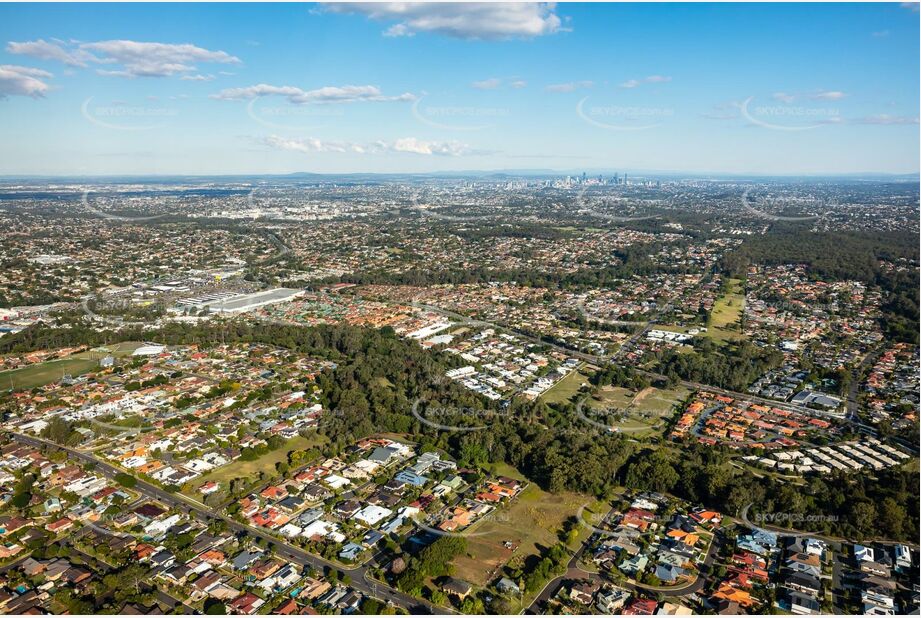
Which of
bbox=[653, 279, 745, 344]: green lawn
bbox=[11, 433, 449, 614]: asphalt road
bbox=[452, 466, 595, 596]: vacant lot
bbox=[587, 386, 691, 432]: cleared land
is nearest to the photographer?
bbox=[11, 433, 449, 614]: asphalt road

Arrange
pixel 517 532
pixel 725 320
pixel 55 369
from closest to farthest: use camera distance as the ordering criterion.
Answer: pixel 517 532 < pixel 55 369 < pixel 725 320

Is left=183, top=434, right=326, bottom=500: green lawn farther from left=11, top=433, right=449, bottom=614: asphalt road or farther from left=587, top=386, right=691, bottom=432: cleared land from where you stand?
left=587, top=386, right=691, bottom=432: cleared land

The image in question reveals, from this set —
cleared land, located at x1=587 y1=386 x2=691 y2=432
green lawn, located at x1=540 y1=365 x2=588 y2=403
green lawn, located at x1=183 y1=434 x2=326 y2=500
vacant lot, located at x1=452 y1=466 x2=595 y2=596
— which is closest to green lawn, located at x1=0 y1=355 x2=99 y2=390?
green lawn, located at x1=183 y1=434 x2=326 y2=500

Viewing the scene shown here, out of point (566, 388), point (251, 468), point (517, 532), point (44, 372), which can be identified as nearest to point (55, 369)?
point (44, 372)

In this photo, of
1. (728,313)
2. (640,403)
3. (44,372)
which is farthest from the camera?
(728,313)

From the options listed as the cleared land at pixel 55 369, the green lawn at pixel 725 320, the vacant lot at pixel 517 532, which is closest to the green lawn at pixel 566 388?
the vacant lot at pixel 517 532

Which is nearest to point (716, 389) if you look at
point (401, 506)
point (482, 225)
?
point (401, 506)

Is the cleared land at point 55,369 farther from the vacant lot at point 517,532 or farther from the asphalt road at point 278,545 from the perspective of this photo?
the vacant lot at point 517,532

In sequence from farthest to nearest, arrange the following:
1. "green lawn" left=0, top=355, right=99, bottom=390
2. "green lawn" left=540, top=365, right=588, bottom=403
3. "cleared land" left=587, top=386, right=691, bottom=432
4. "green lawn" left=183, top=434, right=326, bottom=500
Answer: "green lawn" left=0, top=355, right=99, bottom=390, "green lawn" left=540, top=365, right=588, bottom=403, "cleared land" left=587, top=386, right=691, bottom=432, "green lawn" left=183, top=434, right=326, bottom=500

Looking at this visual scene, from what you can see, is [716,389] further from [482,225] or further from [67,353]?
[482,225]

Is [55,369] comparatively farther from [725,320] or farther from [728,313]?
[728,313]
